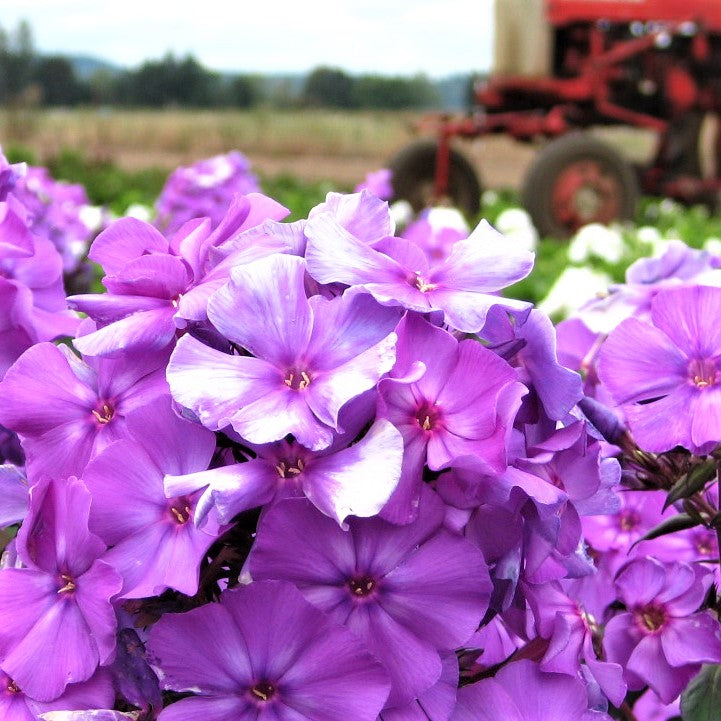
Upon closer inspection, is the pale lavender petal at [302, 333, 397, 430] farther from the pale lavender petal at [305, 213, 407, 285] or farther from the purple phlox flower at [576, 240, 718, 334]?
the purple phlox flower at [576, 240, 718, 334]

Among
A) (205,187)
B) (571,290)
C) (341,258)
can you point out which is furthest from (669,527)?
(205,187)

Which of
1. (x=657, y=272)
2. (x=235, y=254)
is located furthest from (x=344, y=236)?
(x=657, y=272)

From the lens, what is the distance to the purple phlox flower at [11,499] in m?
0.77

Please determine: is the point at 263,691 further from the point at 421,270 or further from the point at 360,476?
the point at 421,270

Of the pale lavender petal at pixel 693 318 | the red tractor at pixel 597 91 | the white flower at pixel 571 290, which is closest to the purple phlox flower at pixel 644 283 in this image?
the pale lavender petal at pixel 693 318

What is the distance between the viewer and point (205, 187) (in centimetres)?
366

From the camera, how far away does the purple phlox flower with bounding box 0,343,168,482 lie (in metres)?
0.73

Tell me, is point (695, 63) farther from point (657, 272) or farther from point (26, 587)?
point (26, 587)

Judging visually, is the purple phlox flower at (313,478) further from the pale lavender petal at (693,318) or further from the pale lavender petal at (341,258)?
the pale lavender petal at (693,318)

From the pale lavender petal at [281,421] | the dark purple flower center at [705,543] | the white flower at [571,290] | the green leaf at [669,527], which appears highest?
the pale lavender petal at [281,421]

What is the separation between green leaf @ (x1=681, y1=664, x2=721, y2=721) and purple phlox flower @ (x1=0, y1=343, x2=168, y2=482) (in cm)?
47

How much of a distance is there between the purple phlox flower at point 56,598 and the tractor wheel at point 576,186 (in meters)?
7.07

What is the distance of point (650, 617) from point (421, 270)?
14.7 inches

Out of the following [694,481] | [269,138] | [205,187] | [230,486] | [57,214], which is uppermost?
[230,486]
